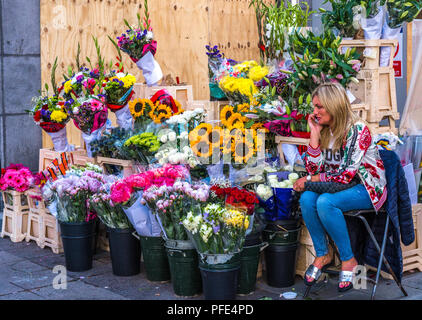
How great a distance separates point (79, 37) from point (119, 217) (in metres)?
2.98

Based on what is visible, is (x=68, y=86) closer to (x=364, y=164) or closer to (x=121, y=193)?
(x=121, y=193)

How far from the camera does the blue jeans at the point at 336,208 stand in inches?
186

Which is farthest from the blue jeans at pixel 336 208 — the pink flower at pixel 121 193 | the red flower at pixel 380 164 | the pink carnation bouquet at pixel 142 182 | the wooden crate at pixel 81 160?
the wooden crate at pixel 81 160

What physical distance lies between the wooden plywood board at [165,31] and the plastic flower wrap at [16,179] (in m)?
0.83

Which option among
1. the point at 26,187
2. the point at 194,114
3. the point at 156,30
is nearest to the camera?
the point at 194,114

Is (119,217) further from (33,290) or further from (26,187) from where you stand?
(26,187)

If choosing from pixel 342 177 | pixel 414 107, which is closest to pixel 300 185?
pixel 342 177

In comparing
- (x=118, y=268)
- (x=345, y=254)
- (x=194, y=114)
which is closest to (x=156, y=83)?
(x=194, y=114)

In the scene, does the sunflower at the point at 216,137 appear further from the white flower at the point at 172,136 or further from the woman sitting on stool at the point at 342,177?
the woman sitting on stool at the point at 342,177

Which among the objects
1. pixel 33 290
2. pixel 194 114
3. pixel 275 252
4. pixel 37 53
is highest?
pixel 37 53

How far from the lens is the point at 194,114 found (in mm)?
5973

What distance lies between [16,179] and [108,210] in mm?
1720

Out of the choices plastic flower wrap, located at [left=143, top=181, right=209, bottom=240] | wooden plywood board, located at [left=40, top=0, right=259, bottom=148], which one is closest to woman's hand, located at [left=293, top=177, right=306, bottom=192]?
plastic flower wrap, located at [left=143, top=181, right=209, bottom=240]

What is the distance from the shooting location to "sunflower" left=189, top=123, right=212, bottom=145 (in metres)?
5.49
